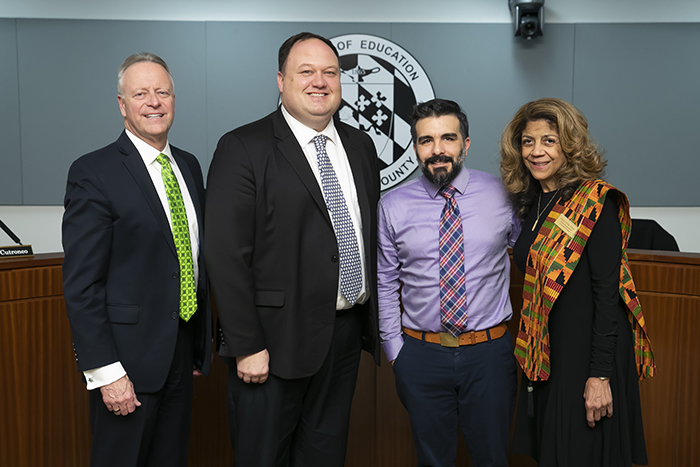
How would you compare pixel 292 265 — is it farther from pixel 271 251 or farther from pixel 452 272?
pixel 452 272

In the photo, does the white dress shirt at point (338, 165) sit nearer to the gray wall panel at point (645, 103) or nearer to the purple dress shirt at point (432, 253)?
the purple dress shirt at point (432, 253)

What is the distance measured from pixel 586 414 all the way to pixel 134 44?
4049mm

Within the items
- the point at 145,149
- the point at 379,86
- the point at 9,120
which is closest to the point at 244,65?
the point at 379,86

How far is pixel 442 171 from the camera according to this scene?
1.84 m

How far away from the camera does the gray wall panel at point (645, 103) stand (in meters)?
4.12

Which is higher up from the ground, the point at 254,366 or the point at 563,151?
the point at 563,151

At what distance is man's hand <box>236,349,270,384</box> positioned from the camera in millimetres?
1584

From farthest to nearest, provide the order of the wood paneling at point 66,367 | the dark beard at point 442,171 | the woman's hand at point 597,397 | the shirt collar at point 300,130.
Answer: the wood paneling at point 66,367 < the dark beard at point 442,171 < the shirt collar at point 300,130 < the woman's hand at point 597,397

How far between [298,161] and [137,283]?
2.08 feet

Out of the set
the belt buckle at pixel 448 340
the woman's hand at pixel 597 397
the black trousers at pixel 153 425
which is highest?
the belt buckle at pixel 448 340

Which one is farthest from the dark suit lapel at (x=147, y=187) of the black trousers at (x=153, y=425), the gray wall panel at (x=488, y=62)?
the gray wall panel at (x=488, y=62)

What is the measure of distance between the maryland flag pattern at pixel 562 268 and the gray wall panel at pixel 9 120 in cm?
405

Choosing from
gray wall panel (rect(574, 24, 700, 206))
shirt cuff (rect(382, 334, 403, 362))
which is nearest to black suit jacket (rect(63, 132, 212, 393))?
shirt cuff (rect(382, 334, 403, 362))

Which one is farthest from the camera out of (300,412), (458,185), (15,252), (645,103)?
(645,103)
